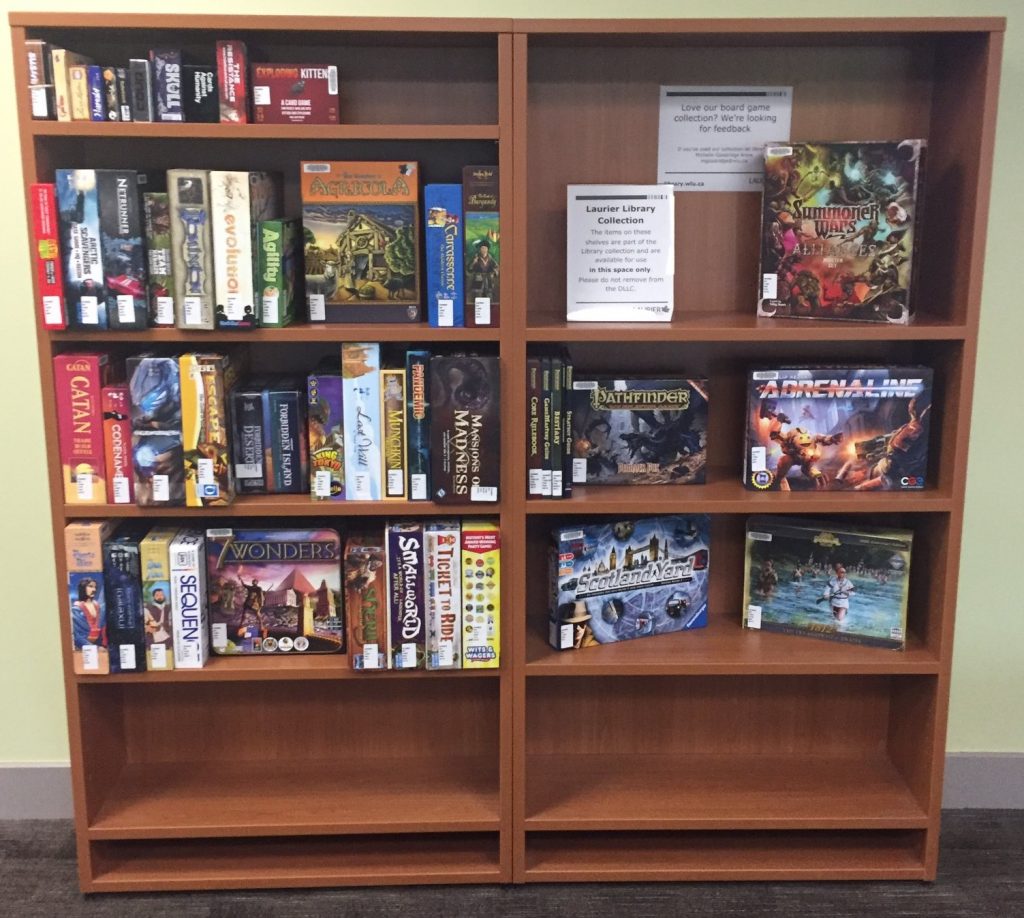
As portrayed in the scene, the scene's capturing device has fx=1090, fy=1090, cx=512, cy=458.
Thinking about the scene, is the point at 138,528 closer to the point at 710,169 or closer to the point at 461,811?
the point at 461,811

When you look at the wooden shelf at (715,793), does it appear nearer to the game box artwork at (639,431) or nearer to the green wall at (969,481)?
the green wall at (969,481)

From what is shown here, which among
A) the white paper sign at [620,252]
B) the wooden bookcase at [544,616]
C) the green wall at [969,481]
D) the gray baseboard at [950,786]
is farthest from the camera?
the gray baseboard at [950,786]

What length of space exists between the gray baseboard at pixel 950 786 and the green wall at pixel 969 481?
35 millimetres

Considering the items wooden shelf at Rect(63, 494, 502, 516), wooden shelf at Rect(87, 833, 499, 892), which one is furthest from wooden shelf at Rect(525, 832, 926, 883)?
wooden shelf at Rect(63, 494, 502, 516)

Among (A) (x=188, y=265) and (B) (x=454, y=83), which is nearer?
(A) (x=188, y=265)

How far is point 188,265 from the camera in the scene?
220 centimetres

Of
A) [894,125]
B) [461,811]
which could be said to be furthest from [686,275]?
[461,811]

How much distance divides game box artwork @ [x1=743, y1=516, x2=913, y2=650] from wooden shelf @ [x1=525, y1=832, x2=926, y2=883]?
0.51 metres

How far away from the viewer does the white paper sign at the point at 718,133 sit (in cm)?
247

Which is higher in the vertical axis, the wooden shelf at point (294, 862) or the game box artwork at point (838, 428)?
the game box artwork at point (838, 428)

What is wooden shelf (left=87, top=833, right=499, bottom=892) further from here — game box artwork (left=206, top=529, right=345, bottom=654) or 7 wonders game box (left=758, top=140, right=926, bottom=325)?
7 wonders game box (left=758, top=140, right=926, bottom=325)

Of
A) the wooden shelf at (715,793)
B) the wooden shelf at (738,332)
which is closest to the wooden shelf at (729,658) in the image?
the wooden shelf at (715,793)

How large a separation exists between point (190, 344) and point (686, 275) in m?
1.14

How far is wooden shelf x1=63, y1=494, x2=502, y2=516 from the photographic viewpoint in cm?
231
